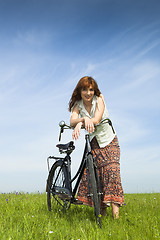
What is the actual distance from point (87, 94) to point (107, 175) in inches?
62.5

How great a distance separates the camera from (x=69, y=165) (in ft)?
18.2

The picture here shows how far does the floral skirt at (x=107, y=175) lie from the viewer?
16.4ft

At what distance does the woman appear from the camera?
5.02 m

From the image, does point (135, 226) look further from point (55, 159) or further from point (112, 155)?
point (55, 159)

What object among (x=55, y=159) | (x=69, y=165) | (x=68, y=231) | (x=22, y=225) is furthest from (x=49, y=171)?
(x=68, y=231)

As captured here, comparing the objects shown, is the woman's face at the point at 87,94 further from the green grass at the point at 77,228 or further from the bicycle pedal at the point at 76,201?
the green grass at the point at 77,228

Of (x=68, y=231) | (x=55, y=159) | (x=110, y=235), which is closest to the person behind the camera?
(x=110, y=235)

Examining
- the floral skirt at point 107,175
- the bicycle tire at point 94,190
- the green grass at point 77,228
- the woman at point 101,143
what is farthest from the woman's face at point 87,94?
the green grass at point 77,228

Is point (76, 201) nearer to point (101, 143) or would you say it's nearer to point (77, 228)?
point (77, 228)

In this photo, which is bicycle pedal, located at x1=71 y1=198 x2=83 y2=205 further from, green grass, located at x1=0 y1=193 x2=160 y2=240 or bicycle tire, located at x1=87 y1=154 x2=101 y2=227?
bicycle tire, located at x1=87 y1=154 x2=101 y2=227

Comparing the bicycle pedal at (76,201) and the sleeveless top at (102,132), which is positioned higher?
the sleeveless top at (102,132)

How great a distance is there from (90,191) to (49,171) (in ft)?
6.03

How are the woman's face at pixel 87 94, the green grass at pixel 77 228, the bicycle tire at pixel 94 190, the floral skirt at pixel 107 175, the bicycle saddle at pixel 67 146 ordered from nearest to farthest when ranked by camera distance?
1. the green grass at pixel 77 228
2. the bicycle tire at pixel 94 190
3. the floral skirt at pixel 107 175
4. the woman's face at pixel 87 94
5. the bicycle saddle at pixel 67 146

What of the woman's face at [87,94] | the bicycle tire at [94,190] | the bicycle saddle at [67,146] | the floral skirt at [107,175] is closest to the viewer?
the bicycle tire at [94,190]
